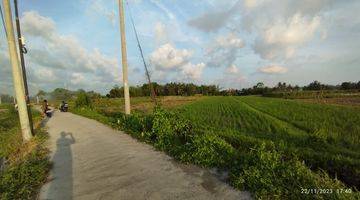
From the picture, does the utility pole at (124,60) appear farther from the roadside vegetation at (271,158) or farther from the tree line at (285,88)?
the tree line at (285,88)

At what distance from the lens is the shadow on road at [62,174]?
18.8 ft

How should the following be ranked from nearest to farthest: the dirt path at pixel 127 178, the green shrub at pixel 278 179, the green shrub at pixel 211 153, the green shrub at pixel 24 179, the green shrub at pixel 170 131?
the green shrub at pixel 278 179, the dirt path at pixel 127 178, the green shrub at pixel 24 179, the green shrub at pixel 211 153, the green shrub at pixel 170 131

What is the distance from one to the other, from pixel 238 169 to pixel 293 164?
3.34 ft

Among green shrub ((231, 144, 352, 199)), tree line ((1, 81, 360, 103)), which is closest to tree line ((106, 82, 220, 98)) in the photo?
tree line ((1, 81, 360, 103))

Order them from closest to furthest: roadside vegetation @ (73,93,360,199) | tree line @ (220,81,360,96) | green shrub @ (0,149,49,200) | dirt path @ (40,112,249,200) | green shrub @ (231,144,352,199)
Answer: green shrub @ (231,144,352,199), roadside vegetation @ (73,93,360,199), dirt path @ (40,112,249,200), green shrub @ (0,149,49,200), tree line @ (220,81,360,96)

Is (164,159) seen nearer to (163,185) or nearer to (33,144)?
(163,185)

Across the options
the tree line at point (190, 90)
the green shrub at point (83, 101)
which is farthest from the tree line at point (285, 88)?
the green shrub at point (83, 101)

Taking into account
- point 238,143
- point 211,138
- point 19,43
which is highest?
point 19,43

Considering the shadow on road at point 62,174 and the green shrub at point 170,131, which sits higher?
the green shrub at point 170,131

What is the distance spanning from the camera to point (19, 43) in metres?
14.1

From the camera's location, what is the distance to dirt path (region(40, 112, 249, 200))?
538 cm

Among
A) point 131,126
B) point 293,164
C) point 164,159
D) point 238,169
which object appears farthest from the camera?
point 131,126

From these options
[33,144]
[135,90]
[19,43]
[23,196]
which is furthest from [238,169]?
[135,90]

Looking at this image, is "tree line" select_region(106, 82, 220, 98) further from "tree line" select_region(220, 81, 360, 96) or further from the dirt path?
the dirt path
